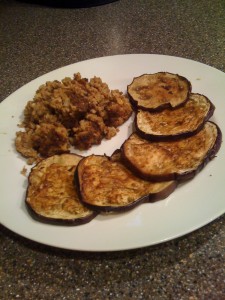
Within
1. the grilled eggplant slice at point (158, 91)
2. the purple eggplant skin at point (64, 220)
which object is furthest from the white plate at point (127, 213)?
the grilled eggplant slice at point (158, 91)

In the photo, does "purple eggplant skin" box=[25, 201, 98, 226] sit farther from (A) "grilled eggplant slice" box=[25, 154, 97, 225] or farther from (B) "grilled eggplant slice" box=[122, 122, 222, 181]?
(B) "grilled eggplant slice" box=[122, 122, 222, 181]

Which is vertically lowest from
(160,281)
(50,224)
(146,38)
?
(160,281)

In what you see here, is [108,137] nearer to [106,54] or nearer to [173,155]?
[173,155]

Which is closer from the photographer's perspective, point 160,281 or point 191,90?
point 160,281

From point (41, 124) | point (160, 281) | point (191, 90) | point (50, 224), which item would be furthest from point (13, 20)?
point (160, 281)

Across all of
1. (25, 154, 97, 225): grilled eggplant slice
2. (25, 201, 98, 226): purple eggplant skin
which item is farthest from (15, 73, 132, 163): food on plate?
(25, 201, 98, 226): purple eggplant skin

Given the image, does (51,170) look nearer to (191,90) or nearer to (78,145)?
(78,145)

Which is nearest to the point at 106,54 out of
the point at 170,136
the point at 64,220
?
the point at 170,136
